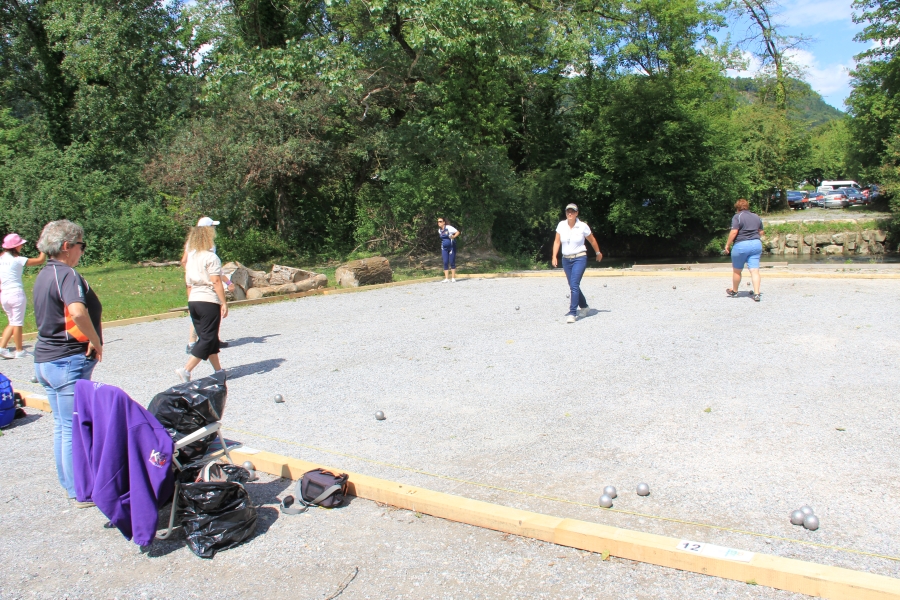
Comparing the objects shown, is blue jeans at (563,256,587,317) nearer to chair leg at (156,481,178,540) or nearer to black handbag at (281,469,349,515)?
black handbag at (281,469,349,515)

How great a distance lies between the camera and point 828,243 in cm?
3394

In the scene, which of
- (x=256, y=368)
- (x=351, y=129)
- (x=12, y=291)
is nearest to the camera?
(x=256, y=368)

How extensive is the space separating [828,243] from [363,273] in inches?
1076

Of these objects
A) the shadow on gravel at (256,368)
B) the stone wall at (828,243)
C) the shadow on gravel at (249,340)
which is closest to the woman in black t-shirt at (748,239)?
the shadow on gravel at (256,368)

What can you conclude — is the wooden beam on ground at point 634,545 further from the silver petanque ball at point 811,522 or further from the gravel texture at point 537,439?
the silver petanque ball at point 811,522

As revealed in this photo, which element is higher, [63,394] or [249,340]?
[63,394]

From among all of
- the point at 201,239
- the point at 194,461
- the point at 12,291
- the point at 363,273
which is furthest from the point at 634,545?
the point at 363,273

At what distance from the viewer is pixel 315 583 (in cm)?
349

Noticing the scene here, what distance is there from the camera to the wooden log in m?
17.0

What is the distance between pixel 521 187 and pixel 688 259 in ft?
35.1

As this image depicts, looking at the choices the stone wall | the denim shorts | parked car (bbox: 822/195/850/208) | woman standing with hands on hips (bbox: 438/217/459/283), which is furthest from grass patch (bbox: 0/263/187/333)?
parked car (bbox: 822/195/850/208)

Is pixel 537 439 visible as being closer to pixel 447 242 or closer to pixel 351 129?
pixel 447 242

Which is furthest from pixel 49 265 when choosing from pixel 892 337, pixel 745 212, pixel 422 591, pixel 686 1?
pixel 686 1

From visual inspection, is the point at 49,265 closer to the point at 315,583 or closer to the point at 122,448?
the point at 122,448
